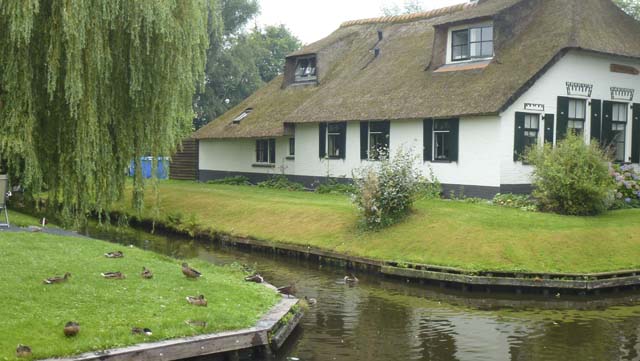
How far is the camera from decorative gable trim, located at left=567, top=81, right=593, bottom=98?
82.4 ft

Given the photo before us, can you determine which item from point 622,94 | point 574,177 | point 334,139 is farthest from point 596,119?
point 334,139

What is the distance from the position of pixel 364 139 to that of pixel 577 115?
838 cm

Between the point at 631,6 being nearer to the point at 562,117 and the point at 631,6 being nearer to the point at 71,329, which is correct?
the point at 562,117

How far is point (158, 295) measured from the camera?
36.6ft

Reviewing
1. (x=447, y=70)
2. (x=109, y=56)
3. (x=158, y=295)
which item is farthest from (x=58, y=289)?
(x=447, y=70)

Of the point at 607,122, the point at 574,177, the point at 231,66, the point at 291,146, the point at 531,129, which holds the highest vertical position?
the point at 231,66

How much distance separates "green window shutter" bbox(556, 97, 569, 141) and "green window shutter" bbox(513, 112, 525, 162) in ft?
5.92

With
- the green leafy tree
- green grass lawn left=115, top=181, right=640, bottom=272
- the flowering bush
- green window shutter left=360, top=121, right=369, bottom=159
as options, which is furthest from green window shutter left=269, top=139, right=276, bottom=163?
the green leafy tree

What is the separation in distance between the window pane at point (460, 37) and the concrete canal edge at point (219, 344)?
18.4 metres

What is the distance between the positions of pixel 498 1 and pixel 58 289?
72.5 feet

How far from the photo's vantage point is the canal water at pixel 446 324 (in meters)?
11.1

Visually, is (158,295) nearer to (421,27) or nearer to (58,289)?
(58,289)

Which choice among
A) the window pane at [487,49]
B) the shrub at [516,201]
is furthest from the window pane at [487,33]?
the shrub at [516,201]

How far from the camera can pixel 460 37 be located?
2752cm
